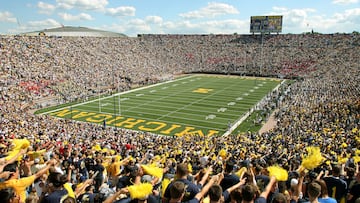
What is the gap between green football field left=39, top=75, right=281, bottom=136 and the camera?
2562 cm

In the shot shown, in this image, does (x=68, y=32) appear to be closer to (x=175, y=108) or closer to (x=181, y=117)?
(x=175, y=108)

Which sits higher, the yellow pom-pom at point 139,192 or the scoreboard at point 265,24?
the scoreboard at point 265,24

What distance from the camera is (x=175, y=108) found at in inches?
1224

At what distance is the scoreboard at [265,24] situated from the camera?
64.6 meters

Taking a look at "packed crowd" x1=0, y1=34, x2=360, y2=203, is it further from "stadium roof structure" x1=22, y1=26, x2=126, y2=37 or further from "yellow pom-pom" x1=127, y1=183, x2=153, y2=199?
"stadium roof structure" x1=22, y1=26, x2=126, y2=37

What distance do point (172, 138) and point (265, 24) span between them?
52.6 m

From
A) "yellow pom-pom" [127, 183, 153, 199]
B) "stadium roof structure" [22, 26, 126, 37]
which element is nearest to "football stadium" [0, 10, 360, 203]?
"yellow pom-pom" [127, 183, 153, 199]

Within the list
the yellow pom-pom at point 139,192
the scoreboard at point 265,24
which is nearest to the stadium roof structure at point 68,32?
the scoreboard at point 265,24

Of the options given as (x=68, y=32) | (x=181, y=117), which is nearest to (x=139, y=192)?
(x=181, y=117)

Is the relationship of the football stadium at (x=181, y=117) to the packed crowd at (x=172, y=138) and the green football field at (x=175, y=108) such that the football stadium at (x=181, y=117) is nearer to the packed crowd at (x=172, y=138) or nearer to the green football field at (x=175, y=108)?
the packed crowd at (x=172, y=138)

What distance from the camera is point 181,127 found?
82.7ft

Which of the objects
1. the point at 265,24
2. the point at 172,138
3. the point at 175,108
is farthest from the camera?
the point at 265,24

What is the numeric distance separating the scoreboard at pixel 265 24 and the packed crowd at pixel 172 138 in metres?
2.09

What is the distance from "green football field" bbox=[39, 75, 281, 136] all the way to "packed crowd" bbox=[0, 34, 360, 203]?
9.36 feet
